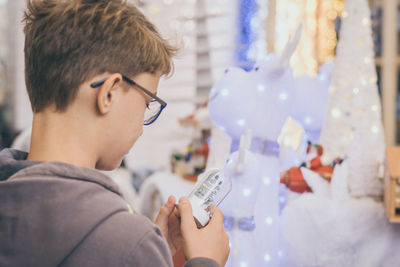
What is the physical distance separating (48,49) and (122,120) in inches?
5.1

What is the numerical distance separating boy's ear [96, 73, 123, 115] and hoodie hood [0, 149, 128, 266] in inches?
3.6

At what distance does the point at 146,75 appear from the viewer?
1.82 feet

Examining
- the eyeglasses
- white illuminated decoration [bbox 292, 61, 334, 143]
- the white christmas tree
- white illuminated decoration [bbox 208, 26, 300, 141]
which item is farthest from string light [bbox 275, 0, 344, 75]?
→ the eyeglasses

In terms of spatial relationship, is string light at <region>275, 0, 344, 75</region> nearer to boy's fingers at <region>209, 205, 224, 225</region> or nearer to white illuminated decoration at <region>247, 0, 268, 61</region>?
white illuminated decoration at <region>247, 0, 268, 61</region>

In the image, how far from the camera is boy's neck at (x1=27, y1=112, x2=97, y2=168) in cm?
51

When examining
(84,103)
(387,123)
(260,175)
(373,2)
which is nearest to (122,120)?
(84,103)

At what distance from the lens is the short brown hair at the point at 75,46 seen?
1.66ft

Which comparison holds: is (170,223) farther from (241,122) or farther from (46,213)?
(241,122)

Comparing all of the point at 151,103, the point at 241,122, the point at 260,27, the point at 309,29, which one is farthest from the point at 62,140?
the point at 309,29

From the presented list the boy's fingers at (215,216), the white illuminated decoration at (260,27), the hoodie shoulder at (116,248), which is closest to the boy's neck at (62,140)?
the hoodie shoulder at (116,248)

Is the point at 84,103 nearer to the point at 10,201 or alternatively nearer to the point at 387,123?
the point at 10,201

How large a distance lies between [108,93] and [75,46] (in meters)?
0.07

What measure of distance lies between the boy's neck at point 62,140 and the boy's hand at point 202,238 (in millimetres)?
160

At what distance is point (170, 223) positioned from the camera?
0.66m
